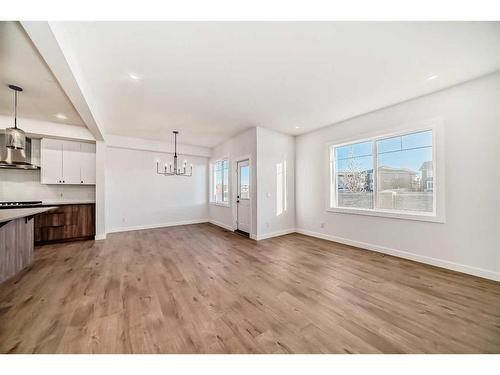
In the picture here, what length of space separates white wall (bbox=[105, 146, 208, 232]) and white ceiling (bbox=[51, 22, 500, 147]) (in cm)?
225

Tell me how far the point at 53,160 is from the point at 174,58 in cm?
454

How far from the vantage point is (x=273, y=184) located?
4855mm

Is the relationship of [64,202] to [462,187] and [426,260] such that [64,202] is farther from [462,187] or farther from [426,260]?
[462,187]

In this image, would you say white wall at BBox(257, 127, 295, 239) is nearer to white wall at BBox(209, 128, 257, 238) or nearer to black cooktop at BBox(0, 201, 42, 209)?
white wall at BBox(209, 128, 257, 238)

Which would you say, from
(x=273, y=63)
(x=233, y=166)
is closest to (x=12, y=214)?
(x=273, y=63)

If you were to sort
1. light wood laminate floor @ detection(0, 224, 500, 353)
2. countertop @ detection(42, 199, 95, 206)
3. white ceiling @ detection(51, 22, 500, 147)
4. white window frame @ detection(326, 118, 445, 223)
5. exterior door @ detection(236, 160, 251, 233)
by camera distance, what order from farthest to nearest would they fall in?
exterior door @ detection(236, 160, 251, 233) → countertop @ detection(42, 199, 95, 206) → white window frame @ detection(326, 118, 445, 223) → white ceiling @ detection(51, 22, 500, 147) → light wood laminate floor @ detection(0, 224, 500, 353)

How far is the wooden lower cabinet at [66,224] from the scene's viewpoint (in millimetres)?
4082

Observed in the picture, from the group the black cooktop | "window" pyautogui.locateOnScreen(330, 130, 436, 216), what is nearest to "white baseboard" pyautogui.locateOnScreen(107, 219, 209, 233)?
the black cooktop

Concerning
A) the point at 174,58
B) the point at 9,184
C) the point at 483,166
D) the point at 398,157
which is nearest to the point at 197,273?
the point at 174,58

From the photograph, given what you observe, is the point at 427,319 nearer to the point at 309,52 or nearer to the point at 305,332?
the point at 305,332

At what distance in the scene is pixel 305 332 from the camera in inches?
61.7

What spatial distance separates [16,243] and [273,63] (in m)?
4.51

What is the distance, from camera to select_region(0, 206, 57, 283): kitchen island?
96.2 inches

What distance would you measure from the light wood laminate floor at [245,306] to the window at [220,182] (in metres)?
3.15
